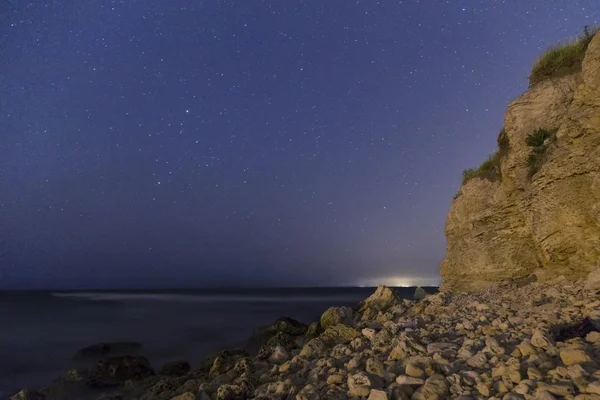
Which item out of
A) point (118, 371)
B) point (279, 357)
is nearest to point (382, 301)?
point (279, 357)

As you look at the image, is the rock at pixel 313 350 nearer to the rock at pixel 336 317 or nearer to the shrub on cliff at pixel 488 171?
the rock at pixel 336 317

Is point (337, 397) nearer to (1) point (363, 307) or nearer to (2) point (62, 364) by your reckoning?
(1) point (363, 307)

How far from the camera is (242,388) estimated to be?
19.7 ft

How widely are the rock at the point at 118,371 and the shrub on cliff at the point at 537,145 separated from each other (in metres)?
13.4

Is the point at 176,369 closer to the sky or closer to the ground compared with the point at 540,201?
closer to the ground

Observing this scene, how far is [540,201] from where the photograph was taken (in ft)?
33.9

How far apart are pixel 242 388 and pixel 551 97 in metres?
11.3

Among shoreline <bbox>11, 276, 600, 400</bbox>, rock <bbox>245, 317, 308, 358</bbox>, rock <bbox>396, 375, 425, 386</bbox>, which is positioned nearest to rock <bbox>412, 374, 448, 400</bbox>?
shoreline <bbox>11, 276, 600, 400</bbox>

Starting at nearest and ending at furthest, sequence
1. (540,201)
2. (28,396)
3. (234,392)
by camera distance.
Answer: (234,392) < (540,201) < (28,396)

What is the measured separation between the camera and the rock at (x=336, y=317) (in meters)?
10.5

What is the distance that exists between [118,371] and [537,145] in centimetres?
1439

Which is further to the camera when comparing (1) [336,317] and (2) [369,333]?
(1) [336,317]

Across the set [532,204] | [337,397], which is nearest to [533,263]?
[532,204]

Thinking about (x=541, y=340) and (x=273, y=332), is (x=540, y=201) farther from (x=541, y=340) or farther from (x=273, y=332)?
(x=273, y=332)
